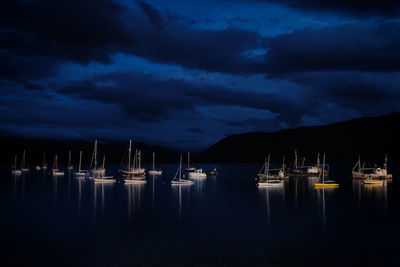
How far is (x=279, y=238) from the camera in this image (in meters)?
35.0

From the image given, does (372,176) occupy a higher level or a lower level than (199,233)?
higher

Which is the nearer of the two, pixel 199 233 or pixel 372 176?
pixel 199 233

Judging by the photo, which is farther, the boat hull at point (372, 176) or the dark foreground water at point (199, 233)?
the boat hull at point (372, 176)

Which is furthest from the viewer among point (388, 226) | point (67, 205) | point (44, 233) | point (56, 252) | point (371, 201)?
point (371, 201)

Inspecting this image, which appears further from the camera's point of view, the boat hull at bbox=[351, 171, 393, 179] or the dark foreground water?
the boat hull at bbox=[351, 171, 393, 179]

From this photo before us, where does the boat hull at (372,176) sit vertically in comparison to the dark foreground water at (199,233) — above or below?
above

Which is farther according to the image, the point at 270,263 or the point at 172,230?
the point at 172,230

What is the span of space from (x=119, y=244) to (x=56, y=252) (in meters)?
5.26

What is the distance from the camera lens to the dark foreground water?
2861 cm

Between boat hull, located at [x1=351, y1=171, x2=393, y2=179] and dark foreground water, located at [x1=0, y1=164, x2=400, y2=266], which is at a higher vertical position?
boat hull, located at [x1=351, y1=171, x2=393, y2=179]

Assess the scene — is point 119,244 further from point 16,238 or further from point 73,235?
Answer: point 16,238

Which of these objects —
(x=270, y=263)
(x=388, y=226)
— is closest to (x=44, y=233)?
(x=270, y=263)

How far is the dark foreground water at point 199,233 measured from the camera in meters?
28.6

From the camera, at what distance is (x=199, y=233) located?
123ft
